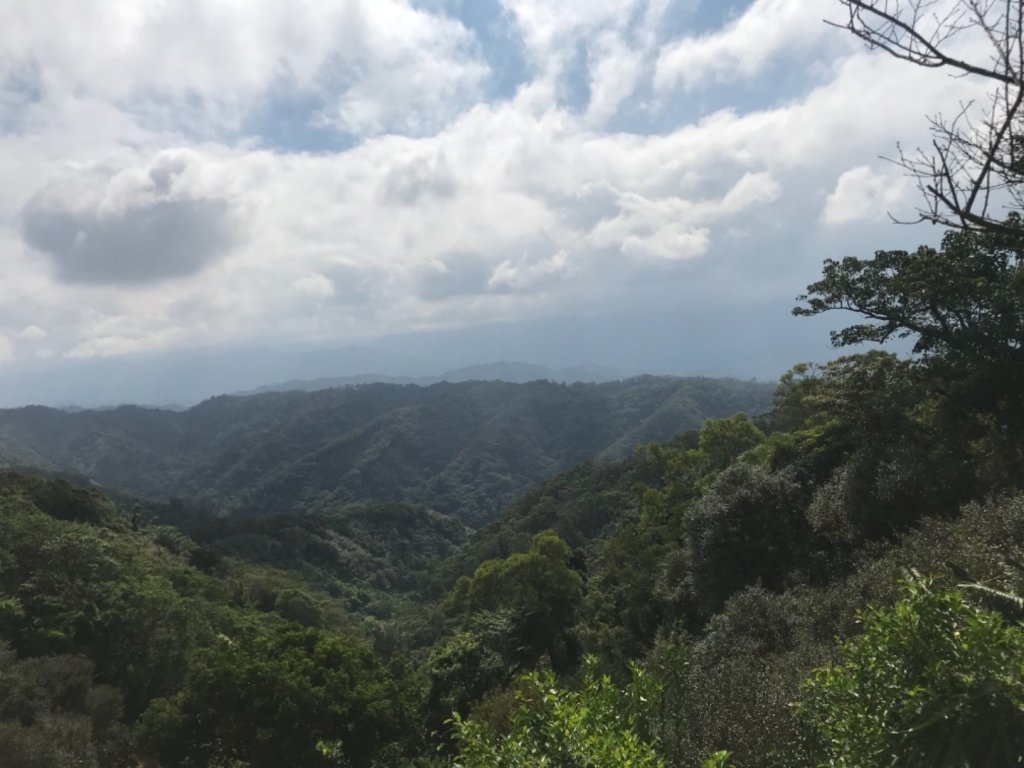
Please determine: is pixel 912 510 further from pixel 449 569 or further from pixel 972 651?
pixel 449 569

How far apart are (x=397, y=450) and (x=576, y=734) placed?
156018 millimetres

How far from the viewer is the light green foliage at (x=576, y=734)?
131 inches

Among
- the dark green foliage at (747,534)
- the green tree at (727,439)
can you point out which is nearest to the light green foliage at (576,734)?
the dark green foliage at (747,534)

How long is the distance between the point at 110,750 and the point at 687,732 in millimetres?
14832

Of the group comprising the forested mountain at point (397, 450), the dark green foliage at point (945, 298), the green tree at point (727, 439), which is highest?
the dark green foliage at point (945, 298)

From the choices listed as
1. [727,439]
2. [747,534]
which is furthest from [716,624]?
[727,439]

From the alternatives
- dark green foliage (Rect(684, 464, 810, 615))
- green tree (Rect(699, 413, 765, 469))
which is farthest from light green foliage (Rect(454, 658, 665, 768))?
green tree (Rect(699, 413, 765, 469))

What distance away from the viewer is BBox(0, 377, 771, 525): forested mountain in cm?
13738

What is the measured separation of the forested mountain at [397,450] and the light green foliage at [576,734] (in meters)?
125

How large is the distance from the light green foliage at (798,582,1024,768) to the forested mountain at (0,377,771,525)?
126319 mm

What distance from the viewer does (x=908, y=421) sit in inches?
578

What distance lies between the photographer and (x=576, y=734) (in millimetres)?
3512

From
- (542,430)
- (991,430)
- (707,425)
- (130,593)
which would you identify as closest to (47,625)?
(130,593)

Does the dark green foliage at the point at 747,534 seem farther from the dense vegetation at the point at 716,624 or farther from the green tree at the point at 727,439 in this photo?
the green tree at the point at 727,439
